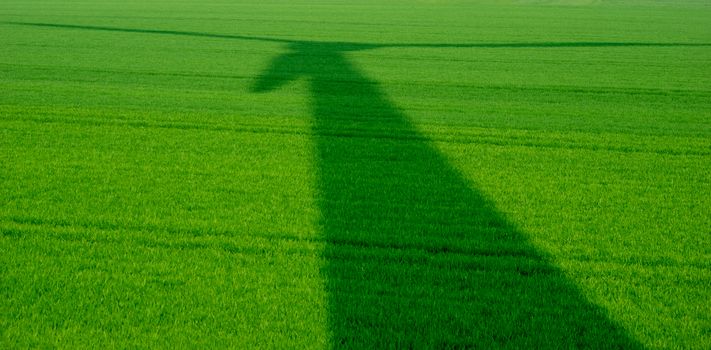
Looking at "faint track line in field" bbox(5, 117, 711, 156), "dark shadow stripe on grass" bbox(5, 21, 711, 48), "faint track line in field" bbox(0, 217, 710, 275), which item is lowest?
"dark shadow stripe on grass" bbox(5, 21, 711, 48)

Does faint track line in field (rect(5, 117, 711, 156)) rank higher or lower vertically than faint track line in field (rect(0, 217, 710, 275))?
lower

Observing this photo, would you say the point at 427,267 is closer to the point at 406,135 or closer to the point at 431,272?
the point at 431,272

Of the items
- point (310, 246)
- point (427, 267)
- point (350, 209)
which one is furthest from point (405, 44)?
point (427, 267)

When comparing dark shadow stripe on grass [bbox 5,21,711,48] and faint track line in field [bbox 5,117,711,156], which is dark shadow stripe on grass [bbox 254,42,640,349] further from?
dark shadow stripe on grass [bbox 5,21,711,48]

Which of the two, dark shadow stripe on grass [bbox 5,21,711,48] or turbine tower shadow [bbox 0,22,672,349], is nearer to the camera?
turbine tower shadow [bbox 0,22,672,349]

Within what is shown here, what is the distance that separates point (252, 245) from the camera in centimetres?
432

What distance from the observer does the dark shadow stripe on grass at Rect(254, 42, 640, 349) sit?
132 inches

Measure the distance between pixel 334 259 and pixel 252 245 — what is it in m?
0.58

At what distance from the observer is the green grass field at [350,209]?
11.3 ft

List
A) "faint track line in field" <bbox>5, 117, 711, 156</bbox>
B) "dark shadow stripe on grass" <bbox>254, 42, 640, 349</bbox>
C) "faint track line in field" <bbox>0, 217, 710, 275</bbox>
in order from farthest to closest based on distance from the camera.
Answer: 1. "faint track line in field" <bbox>5, 117, 711, 156</bbox>
2. "faint track line in field" <bbox>0, 217, 710, 275</bbox>
3. "dark shadow stripe on grass" <bbox>254, 42, 640, 349</bbox>

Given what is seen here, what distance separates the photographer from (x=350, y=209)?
5.02m

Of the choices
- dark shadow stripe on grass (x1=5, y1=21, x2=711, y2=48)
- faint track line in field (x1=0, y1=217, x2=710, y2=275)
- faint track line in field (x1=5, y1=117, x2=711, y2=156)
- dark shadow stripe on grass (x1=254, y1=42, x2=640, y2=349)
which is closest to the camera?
dark shadow stripe on grass (x1=254, y1=42, x2=640, y2=349)

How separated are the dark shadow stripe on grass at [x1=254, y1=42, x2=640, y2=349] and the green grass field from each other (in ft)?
0.05

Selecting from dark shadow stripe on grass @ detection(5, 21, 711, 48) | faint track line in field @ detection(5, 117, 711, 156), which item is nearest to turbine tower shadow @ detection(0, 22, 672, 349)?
faint track line in field @ detection(5, 117, 711, 156)
